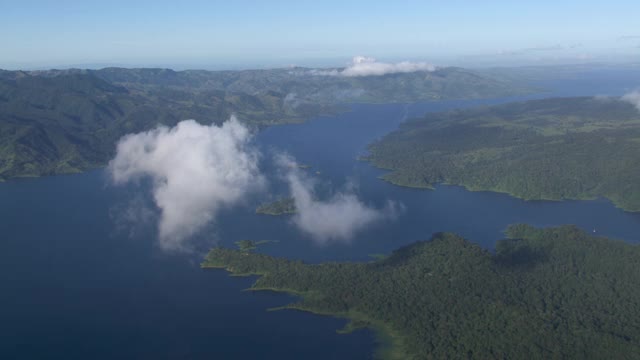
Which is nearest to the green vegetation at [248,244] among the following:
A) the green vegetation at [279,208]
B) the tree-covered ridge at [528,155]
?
the green vegetation at [279,208]

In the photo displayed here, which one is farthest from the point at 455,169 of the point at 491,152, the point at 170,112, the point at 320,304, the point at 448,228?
the point at 170,112

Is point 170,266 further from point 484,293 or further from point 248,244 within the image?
point 484,293

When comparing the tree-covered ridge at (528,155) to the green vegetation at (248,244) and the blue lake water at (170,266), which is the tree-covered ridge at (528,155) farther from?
the green vegetation at (248,244)

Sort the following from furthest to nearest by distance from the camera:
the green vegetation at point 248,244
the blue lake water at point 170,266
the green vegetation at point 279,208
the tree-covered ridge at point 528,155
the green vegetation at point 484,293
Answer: the tree-covered ridge at point 528,155 < the green vegetation at point 279,208 < the green vegetation at point 248,244 < the blue lake water at point 170,266 < the green vegetation at point 484,293

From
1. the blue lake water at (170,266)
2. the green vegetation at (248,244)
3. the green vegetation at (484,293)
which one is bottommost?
the blue lake water at (170,266)

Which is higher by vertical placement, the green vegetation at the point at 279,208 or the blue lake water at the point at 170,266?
the green vegetation at the point at 279,208

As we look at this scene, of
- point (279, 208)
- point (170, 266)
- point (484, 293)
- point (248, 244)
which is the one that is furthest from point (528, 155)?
point (170, 266)

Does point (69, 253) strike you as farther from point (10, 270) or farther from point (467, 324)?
point (467, 324)
